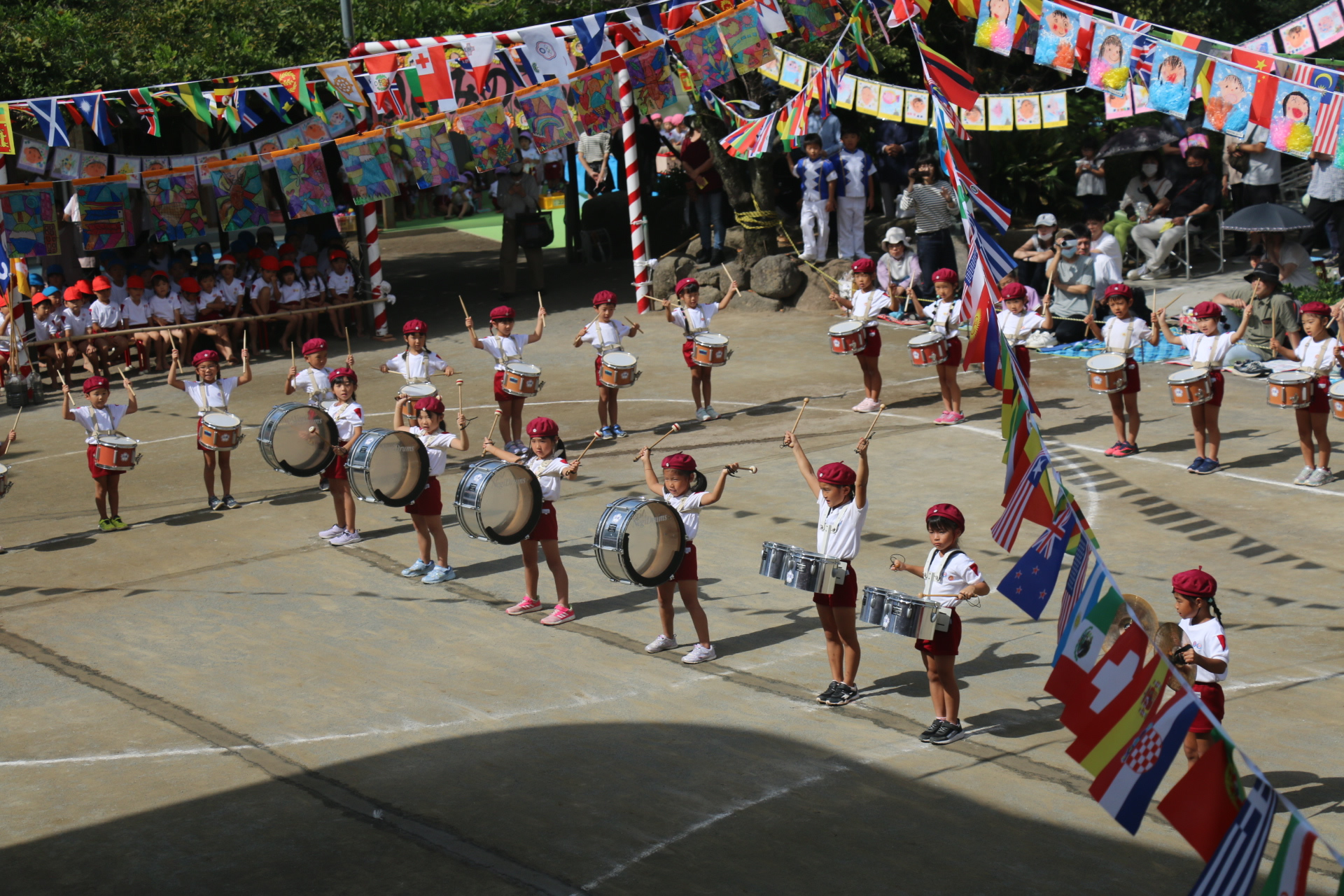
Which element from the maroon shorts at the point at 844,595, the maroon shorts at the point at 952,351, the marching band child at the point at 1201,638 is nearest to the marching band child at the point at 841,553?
the maroon shorts at the point at 844,595

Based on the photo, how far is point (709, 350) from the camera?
51.7 ft

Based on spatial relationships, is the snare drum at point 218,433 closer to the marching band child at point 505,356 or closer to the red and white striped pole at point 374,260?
the marching band child at point 505,356

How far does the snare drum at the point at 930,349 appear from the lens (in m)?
15.2

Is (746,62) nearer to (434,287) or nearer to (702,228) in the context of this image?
(702,228)

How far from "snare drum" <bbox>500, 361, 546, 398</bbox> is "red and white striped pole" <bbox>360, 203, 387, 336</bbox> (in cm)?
819

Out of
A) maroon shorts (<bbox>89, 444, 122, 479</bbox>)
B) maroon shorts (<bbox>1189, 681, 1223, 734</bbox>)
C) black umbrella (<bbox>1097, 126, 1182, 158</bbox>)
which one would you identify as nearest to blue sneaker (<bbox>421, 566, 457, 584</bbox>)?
maroon shorts (<bbox>89, 444, 122, 479</bbox>)

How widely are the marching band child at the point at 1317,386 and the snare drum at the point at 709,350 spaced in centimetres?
590

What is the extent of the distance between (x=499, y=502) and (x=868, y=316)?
22.4 feet

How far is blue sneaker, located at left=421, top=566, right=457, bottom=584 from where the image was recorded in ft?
38.5

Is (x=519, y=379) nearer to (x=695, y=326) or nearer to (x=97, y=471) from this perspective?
(x=695, y=326)

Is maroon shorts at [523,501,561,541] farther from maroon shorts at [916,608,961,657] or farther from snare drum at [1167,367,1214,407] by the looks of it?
snare drum at [1167,367,1214,407]

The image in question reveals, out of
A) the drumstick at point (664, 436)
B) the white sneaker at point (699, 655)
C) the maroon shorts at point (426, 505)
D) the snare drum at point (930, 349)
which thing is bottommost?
the white sneaker at point (699, 655)

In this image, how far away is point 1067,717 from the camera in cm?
552

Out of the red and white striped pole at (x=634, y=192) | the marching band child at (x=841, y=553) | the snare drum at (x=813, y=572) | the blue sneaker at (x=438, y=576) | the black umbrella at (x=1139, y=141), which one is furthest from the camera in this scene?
the red and white striped pole at (x=634, y=192)
